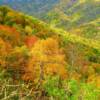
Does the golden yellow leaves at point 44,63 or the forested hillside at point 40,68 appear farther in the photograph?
the golden yellow leaves at point 44,63

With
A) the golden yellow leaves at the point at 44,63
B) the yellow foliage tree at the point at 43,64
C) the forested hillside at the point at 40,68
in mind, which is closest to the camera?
the forested hillside at the point at 40,68

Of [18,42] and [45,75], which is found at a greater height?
[18,42]

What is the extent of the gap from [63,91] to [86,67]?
45.3 meters

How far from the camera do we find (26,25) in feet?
415

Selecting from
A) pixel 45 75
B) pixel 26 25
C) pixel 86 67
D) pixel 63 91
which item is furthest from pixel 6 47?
pixel 26 25

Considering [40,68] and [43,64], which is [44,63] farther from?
[40,68]

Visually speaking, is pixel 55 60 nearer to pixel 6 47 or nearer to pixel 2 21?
pixel 6 47

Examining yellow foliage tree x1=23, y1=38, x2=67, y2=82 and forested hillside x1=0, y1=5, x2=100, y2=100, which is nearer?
forested hillside x1=0, y1=5, x2=100, y2=100

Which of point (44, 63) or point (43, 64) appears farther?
point (44, 63)

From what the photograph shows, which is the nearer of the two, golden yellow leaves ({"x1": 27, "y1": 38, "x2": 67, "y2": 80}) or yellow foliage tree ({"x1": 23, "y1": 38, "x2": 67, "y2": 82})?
yellow foliage tree ({"x1": 23, "y1": 38, "x2": 67, "y2": 82})

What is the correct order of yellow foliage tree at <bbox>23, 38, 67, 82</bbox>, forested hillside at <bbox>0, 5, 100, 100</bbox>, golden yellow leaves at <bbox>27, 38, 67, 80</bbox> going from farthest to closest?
golden yellow leaves at <bbox>27, 38, 67, 80</bbox>
yellow foliage tree at <bbox>23, 38, 67, 82</bbox>
forested hillside at <bbox>0, 5, 100, 100</bbox>

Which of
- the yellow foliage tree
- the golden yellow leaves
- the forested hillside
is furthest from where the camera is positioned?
the golden yellow leaves

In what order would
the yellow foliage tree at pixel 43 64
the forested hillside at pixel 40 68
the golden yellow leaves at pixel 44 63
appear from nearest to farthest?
1. the forested hillside at pixel 40 68
2. the yellow foliage tree at pixel 43 64
3. the golden yellow leaves at pixel 44 63

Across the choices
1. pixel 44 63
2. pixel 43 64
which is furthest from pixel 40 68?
pixel 44 63
